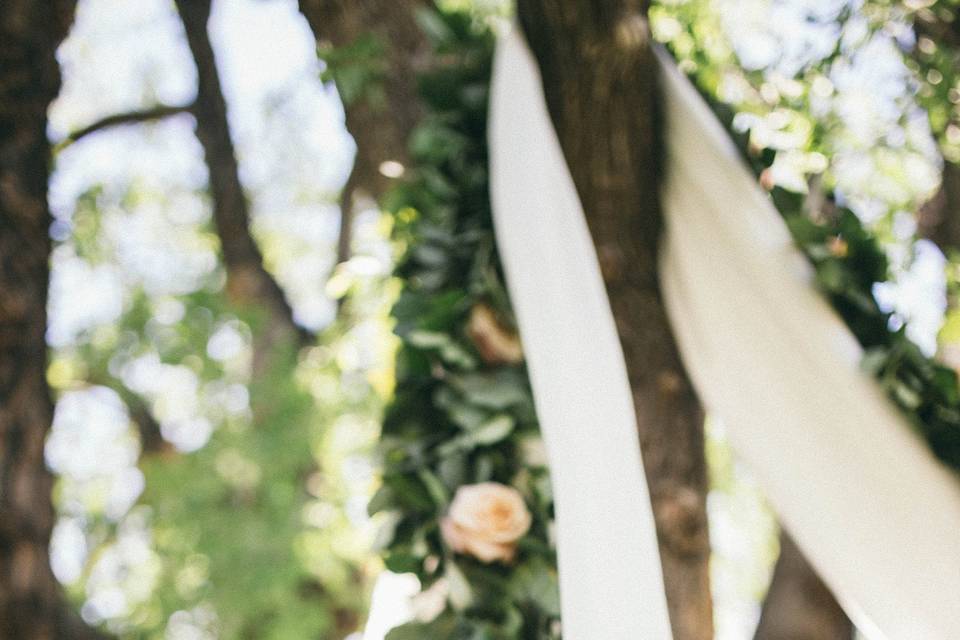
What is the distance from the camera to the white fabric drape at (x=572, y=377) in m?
1.29

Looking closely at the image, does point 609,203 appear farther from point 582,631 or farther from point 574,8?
point 582,631

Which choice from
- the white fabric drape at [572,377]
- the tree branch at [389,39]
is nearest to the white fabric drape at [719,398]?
the white fabric drape at [572,377]

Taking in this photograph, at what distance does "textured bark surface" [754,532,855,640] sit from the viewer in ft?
6.75

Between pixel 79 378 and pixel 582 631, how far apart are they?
4.96m

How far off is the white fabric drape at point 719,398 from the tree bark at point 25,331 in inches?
46.8

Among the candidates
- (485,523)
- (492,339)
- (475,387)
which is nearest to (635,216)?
(492,339)

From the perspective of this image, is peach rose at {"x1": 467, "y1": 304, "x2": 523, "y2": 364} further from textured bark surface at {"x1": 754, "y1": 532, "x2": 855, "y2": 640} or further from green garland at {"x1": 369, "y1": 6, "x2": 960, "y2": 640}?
textured bark surface at {"x1": 754, "y1": 532, "x2": 855, "y2": 640}

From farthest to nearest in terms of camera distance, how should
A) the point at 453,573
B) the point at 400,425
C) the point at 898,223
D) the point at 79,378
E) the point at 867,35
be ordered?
1. the point at 79,378
2. the point at 898,223
3. the point at 867,35
4. the point at 400,425
5. the point at 453,573

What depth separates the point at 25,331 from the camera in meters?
2.11

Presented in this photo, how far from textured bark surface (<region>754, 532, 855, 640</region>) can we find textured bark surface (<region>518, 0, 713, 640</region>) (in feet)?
0.50

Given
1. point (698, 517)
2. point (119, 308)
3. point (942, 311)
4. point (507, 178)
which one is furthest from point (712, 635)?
point (119, 308)

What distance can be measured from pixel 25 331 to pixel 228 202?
8.17 feet

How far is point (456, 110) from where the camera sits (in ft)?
6.24

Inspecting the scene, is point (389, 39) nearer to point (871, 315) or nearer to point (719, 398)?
point (719, 398)
